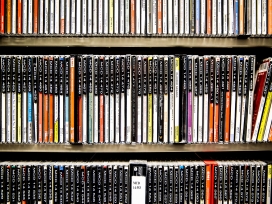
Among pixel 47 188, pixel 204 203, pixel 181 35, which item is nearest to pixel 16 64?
pixel 47 188

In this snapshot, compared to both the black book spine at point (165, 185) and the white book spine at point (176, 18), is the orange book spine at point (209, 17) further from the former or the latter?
the black book spine at point (165, 185)

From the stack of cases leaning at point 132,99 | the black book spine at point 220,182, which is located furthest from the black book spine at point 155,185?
the black book spine at point 220,182

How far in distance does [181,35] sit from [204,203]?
0.57 metres

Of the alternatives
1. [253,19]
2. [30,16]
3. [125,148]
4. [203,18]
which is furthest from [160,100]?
[30,16]

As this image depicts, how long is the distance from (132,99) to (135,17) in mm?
268

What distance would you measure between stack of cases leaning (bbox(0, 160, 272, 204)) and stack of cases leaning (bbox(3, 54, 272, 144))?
10cm

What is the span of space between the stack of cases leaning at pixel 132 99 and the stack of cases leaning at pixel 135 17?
87mm

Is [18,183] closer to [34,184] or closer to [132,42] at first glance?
[34,184]

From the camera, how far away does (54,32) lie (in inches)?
35.1

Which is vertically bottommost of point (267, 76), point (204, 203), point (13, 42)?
point (204, 203)

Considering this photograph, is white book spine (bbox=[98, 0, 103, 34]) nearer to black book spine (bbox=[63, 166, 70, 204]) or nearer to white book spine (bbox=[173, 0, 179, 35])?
white book spine (bbox=[173, 0, 179, 35])

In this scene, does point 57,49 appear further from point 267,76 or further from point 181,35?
point 267,76

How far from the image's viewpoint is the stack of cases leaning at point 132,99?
905 millimetres

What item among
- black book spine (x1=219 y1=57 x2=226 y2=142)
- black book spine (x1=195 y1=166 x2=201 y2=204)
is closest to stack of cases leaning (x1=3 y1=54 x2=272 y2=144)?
black book spine (x1=219 y1=57 x2=226 y2=142)
